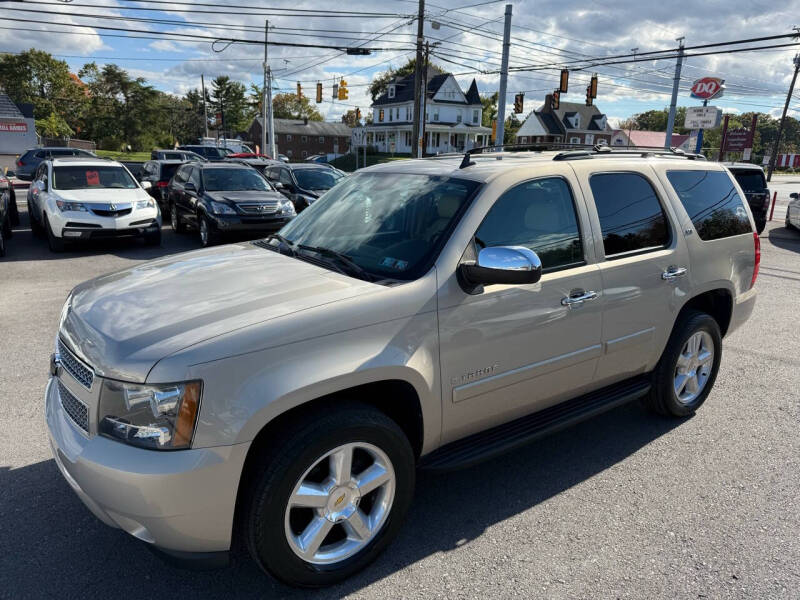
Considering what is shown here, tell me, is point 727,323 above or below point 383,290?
below

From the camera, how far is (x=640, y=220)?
3781 mm

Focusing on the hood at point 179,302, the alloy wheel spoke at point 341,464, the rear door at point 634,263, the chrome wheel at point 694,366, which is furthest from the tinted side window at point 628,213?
the alloy wheel spoke at point 341,464

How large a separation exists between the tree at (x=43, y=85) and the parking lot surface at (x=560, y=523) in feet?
278

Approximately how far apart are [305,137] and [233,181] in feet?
265

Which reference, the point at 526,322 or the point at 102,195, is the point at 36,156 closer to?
the point at 102,195

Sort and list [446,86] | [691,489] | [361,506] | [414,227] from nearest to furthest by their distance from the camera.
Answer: [361,506], [414,227], [691,489], [446,86]

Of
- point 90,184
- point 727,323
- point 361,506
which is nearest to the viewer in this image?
point 361,506

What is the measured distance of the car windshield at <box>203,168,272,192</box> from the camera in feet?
40.5

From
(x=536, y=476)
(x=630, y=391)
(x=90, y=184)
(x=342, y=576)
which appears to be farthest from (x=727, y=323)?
(x=90, y=184)

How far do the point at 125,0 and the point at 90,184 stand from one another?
47.2ft

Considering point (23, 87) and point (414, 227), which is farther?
point (23, 87)

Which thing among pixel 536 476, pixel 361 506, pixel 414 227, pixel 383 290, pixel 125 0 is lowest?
pixel 536 476

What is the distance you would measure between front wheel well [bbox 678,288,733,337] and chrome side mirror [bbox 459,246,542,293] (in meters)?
2.18

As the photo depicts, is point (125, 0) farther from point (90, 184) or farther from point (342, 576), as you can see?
point (342, 576)
